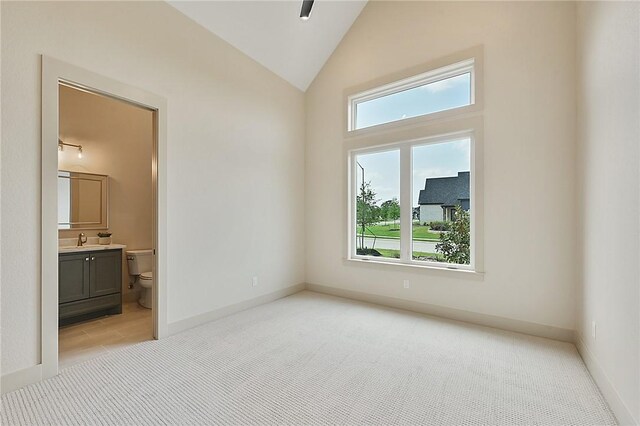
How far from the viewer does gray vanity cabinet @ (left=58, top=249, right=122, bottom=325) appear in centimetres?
328

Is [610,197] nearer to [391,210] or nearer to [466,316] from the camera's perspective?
[466,316]

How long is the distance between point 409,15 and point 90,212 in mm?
5049

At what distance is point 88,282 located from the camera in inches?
137

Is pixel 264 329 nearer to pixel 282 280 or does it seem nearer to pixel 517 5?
pixel 282 280

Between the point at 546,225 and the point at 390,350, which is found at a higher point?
the point at 546,225

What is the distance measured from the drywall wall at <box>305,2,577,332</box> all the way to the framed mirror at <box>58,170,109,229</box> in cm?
405

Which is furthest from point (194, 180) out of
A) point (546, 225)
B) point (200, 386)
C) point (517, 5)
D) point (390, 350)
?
point (517, 5)

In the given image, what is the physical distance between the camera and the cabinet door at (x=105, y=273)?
353 centimetres

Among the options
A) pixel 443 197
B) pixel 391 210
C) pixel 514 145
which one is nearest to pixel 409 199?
pixel 391 210

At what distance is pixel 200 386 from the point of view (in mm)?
2072

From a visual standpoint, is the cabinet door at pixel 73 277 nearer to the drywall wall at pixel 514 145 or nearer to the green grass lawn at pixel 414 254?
the drywall wall at pixel 514 145

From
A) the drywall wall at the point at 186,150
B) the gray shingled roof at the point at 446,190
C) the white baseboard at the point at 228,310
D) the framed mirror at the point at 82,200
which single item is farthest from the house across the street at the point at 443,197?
the framed mirror at the point at 82,200

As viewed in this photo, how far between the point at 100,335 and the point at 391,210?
12.0 feet

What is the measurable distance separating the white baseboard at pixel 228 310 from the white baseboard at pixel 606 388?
10.9 ft
